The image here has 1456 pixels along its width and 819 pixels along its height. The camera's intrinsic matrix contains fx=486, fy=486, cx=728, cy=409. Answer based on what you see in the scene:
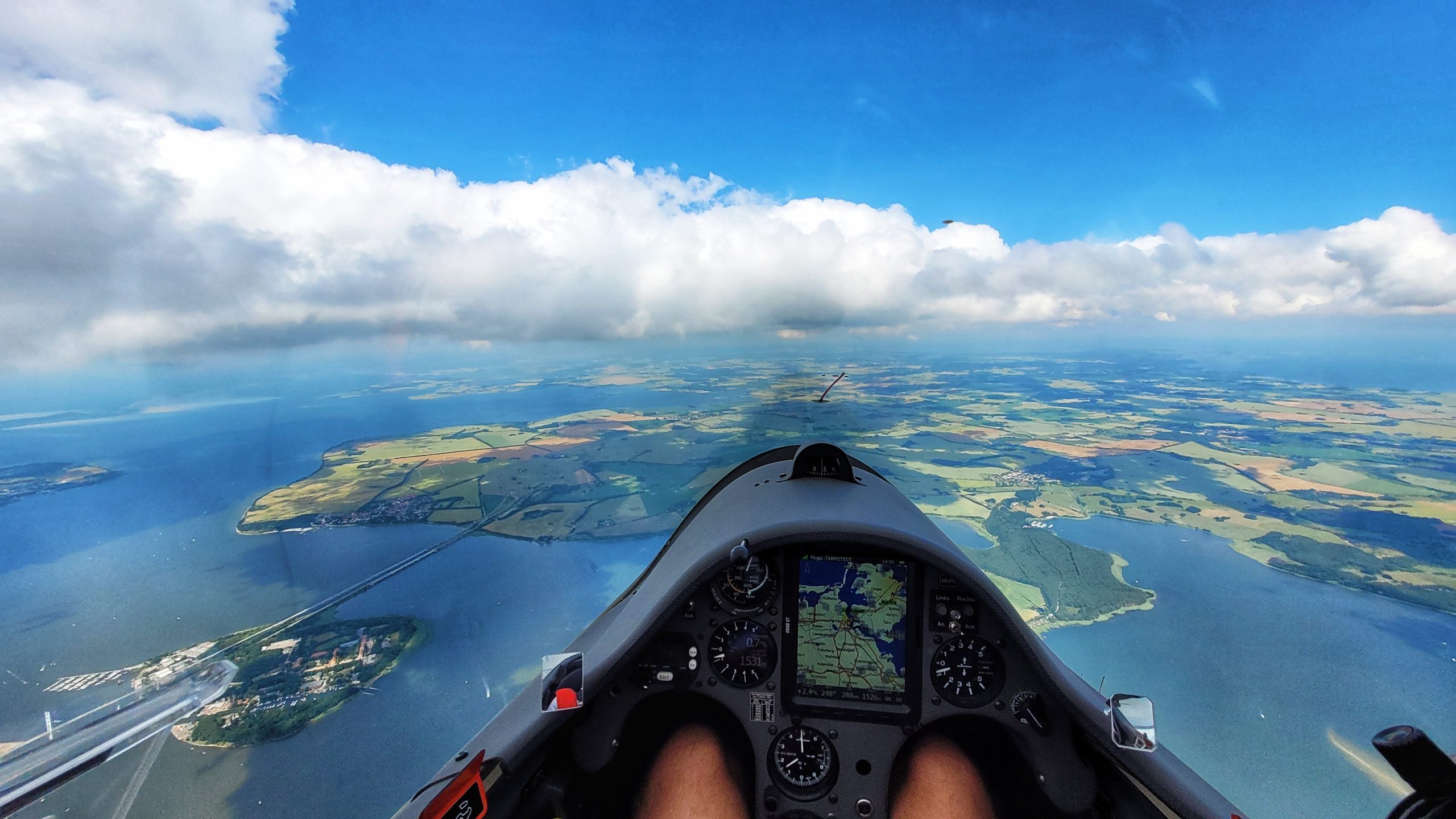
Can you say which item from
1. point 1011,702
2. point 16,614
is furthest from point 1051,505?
point 16,614

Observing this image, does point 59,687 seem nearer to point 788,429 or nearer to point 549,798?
point 549,798

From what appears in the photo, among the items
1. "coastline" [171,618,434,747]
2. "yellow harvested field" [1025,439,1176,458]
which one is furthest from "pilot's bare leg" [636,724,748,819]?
"yellow harvested field" [1025,439,1176,458]

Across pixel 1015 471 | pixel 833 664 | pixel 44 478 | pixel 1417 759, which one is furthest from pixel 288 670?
pixel 1015 471

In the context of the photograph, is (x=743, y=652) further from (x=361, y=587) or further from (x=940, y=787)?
(x=361, y=587)

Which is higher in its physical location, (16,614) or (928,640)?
(928,640)

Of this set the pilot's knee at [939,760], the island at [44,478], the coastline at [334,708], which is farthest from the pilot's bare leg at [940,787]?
the island at [44,478]

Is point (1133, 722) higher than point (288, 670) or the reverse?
higher

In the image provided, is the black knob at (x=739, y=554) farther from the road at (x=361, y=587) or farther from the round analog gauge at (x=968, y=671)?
the road at (x=361, y=587)
